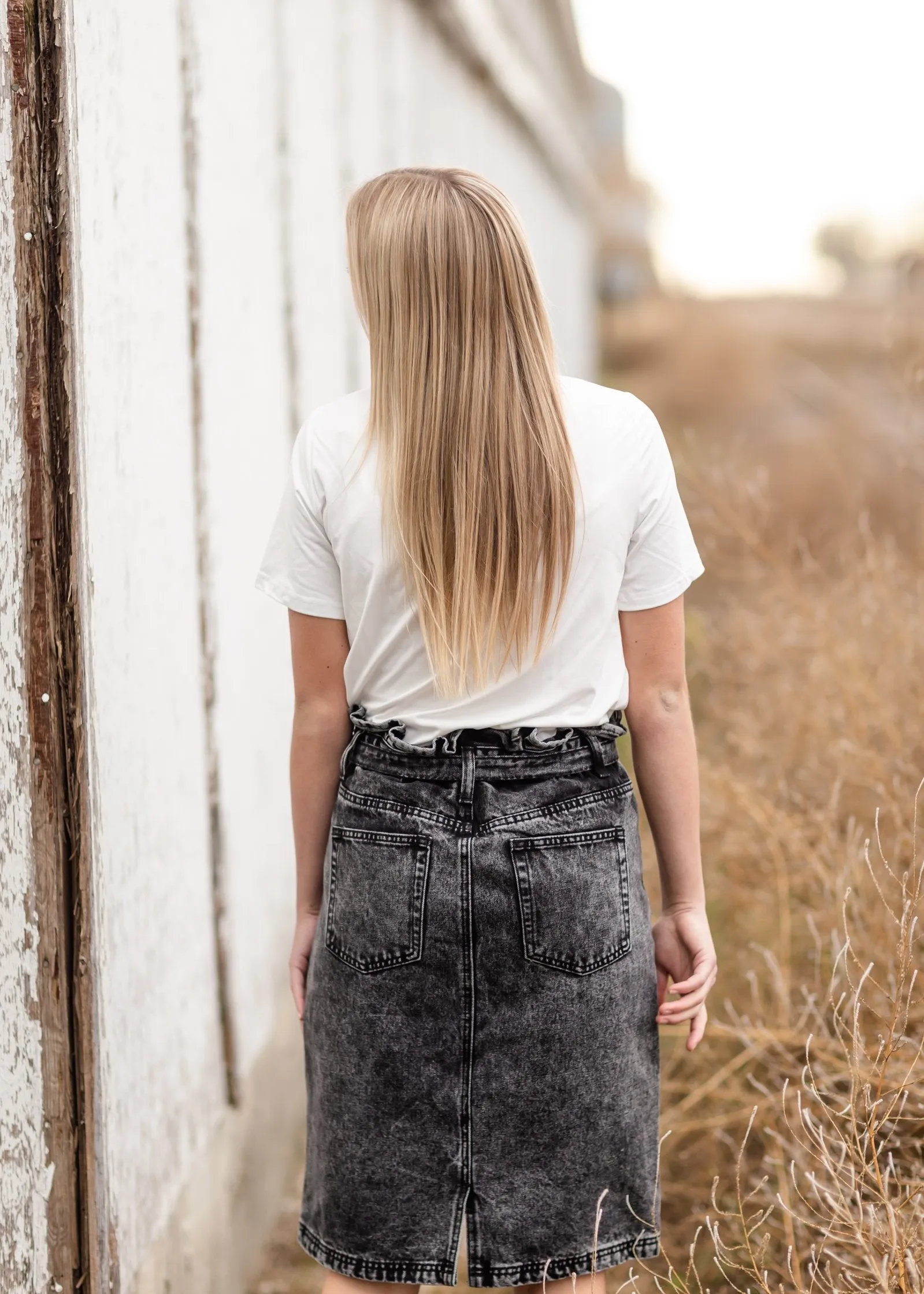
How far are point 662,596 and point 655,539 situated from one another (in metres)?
0.08

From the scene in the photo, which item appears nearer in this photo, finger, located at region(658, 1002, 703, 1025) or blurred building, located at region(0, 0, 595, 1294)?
blurred building, located at region(0, 0, 595, 1294)

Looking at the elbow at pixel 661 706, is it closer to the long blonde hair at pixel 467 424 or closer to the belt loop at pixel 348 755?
the long blonde hair at pixel 467 424

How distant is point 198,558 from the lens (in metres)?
2.13

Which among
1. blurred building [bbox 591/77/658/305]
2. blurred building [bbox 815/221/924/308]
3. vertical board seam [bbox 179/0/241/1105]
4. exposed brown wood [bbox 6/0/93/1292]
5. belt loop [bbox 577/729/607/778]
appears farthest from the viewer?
blurred building [bbox 591/77/658/305]

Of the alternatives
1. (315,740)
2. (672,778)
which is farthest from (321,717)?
(672,778)

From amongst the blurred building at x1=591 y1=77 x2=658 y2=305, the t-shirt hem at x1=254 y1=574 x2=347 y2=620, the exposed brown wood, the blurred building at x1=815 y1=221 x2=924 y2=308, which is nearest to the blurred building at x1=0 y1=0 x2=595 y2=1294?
the exposed brown wood

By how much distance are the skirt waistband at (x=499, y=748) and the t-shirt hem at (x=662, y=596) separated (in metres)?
0.16

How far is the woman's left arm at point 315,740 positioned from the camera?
62.9 inches

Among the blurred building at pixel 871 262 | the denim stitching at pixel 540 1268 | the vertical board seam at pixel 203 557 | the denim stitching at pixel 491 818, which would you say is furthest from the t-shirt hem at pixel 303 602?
the blurred building at pixel 871 262

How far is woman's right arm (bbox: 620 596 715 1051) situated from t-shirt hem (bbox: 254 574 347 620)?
382mm

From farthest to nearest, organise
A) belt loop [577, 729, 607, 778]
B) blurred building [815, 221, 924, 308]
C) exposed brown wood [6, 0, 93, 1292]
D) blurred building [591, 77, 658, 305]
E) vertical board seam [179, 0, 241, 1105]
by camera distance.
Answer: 1. blurred building [591, 77, 658, 305]
2. blurred building [815, 221, 924, 308]
3. vertical board seam [179, 0, 241, 1105]
4. belt loop [577, 729, 607, 778]
5. exposed brown wood [6, 0, 93, 1292]

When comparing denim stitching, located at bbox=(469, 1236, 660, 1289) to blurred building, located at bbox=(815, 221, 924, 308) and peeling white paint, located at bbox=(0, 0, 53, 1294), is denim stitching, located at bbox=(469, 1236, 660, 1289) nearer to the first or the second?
peeling white paint, located at bbox=(0, 0, 53, 1294)

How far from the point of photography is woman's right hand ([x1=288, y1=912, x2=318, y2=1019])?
5.60 ft

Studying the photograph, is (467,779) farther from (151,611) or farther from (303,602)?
(151,611)
